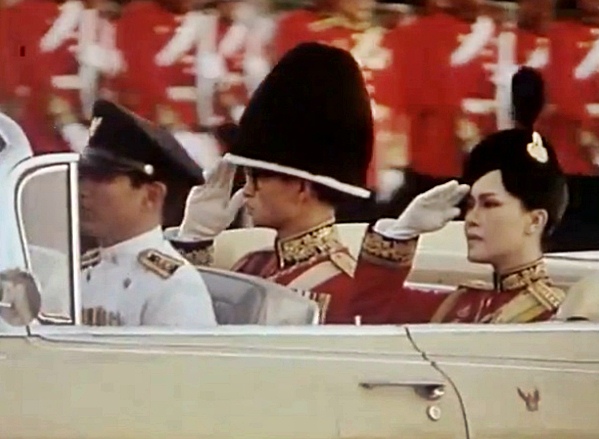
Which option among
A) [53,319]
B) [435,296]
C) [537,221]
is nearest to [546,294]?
[537,221]

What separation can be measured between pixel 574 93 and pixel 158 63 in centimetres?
128

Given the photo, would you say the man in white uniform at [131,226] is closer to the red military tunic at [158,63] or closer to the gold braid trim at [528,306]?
the red military tunic at [158,63]

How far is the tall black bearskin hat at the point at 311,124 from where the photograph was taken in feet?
13.3

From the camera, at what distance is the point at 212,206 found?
4035 millimetres

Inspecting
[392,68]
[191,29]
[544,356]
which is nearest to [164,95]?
[191,29]

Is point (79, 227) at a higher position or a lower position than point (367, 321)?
higher

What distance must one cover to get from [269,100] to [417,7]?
1.74 feet

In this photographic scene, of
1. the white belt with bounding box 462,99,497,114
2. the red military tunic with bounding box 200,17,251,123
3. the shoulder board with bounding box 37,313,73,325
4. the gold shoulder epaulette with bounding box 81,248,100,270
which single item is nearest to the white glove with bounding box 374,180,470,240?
the white belt with bounding box 462,99,497,114

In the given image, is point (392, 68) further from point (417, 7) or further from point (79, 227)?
point (79, 227)

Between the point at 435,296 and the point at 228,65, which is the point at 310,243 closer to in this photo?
the point at 435,296

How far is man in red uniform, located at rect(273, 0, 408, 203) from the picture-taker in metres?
4.09

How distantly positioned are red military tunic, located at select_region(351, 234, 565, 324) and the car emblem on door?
0.22 metres

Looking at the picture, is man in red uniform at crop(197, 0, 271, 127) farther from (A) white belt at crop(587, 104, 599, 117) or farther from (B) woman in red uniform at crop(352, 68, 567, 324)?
(A) white belt at crop(587, 104, 599, 117)

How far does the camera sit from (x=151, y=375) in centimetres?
403
